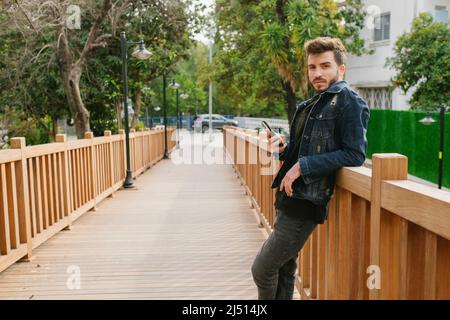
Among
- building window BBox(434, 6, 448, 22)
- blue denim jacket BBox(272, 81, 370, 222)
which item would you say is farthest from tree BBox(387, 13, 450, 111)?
blue denim jacket BBox(272, 81, 370, 222)

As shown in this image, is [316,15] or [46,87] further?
[316,15]

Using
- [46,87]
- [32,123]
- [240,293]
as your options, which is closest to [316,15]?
[46,87]

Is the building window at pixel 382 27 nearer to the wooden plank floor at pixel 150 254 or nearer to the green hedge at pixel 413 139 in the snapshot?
the green hedge at pixel 413 139

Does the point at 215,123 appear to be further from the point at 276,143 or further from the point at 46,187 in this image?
the point at 276,143

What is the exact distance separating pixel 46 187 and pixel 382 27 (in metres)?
20.5

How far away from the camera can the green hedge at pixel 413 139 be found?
12180 millimetres

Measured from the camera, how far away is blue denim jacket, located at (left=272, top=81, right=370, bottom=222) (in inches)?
86.7

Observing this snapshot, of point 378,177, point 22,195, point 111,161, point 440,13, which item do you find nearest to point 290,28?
point 440,13

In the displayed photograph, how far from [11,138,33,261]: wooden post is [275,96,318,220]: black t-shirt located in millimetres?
2971

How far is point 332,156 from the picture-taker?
2246 millimetres
